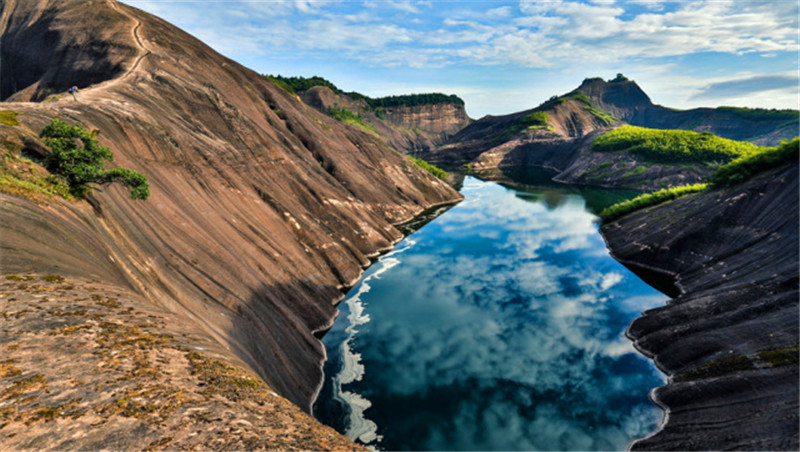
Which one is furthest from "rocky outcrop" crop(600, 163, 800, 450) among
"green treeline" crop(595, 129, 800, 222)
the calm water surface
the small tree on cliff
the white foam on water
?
the small tree on cliff

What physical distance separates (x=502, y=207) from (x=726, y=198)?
4916 centimetres

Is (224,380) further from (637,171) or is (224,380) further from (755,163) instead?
(637,171)

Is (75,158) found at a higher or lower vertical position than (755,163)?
higher

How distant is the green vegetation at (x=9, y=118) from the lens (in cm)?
2138

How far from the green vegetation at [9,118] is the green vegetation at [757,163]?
77.1 meters

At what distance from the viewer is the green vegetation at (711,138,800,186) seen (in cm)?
4594

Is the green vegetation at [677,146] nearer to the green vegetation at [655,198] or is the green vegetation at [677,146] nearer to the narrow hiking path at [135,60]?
the green vegetation at [655,198]

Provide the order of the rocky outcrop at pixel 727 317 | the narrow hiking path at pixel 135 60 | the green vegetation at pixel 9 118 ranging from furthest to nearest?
the narrow hiking path at pixel 135 60 → the green vegetation at pixel 9 118 → the rocky outcrop at pixel 727 317

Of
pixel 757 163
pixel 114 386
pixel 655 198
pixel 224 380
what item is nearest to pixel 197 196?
pixel 224 380

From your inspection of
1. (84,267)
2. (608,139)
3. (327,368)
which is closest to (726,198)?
(327,368)

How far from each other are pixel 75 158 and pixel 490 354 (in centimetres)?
3541

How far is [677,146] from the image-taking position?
11988cm

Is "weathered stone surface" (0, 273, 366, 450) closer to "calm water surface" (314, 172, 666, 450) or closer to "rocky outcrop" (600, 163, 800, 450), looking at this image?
"calm water surface" (314, 172, 666, 450)

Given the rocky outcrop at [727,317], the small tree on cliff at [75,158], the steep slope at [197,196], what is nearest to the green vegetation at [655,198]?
the rocky outcrop at [727,317]
